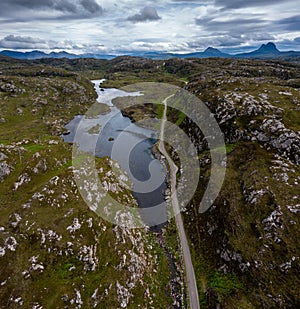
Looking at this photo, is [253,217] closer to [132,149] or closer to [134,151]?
[134,151]

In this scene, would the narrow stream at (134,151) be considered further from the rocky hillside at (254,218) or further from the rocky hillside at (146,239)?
the rocky hillside at (254,218)

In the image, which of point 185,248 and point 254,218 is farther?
point 185,248

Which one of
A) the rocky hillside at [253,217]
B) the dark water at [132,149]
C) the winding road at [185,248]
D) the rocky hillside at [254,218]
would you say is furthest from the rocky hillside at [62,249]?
the rocky hillside at [254,218]

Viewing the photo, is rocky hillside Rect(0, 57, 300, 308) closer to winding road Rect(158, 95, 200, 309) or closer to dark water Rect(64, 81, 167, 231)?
winding road Rect(158, 95, 200, 309)

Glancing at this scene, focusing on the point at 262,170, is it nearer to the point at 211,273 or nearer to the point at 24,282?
the point at 211,273

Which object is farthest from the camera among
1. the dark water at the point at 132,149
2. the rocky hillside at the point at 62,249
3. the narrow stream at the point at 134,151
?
the dark water at the point at 132,149

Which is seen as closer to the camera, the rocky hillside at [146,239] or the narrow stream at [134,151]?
the rocky hillside at [146,239]

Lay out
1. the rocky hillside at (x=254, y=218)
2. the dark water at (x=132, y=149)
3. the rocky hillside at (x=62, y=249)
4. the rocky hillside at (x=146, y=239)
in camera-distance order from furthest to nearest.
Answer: the dark water at (x=132, y=149) < the rocky hillside at (x=254, y=218) < the rocky hillside at (x=146, y=239) < the rocky hillside at (x=62, y=249)

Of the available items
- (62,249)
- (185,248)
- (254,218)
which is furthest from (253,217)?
(62,249)

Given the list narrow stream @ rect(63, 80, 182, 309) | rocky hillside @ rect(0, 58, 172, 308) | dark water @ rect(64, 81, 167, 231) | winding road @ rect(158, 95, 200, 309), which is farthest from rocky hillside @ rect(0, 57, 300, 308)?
dark water @ rect(64, 81, 167, 231)

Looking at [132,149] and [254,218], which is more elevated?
[254,218]
